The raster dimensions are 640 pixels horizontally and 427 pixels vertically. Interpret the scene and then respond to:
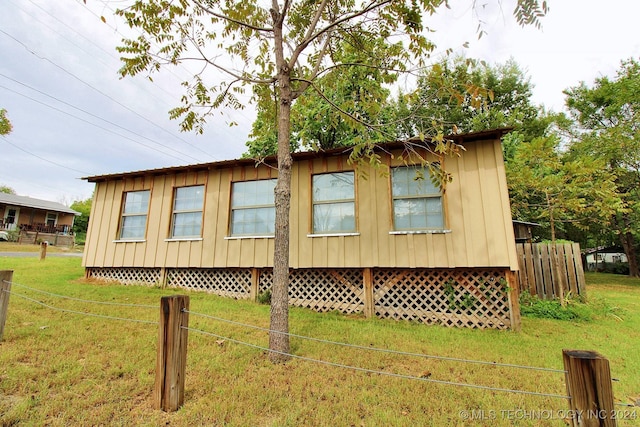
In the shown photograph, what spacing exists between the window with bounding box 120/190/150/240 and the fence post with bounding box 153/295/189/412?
23.6 feet

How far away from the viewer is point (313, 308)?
672cm

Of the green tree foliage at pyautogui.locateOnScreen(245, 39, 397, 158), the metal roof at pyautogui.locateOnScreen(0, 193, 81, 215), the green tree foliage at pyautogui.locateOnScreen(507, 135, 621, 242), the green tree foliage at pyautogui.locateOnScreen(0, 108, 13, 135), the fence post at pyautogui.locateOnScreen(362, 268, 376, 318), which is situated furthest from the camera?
the metal roof at pyautogui.locateOnScreen(0, 193, 81, 215)

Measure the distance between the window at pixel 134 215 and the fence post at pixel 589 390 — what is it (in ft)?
31.3

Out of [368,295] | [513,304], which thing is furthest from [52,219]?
[513,304]

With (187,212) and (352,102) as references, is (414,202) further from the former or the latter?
(187,212)

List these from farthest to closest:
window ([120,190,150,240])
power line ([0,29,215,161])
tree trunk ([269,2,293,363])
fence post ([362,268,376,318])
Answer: power line ([0,29,215,161]) → window ([120,190,150,240]) → fence post ([362,268,376,318]) → tree trunk ([269,2,293,363])

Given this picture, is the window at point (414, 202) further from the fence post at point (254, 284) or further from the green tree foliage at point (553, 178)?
the green tree foliage at point (553, 178)

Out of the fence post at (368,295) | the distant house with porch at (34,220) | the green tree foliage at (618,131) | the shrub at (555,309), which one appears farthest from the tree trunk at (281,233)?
the distant house with porch at (34,220)

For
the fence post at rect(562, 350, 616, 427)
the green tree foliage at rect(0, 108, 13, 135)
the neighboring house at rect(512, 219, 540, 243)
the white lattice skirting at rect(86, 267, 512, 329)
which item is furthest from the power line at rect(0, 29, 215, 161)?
the neighboring house at rect(512, 219, 540, 243)

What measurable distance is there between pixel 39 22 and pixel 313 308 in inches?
671

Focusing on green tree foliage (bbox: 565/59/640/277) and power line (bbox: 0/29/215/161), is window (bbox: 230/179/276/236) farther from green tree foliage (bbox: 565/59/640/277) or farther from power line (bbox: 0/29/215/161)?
green tree foliage (bbox: 565/59/640/277)

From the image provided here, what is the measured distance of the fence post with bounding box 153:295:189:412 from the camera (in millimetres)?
2422

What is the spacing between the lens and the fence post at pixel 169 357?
2.42m

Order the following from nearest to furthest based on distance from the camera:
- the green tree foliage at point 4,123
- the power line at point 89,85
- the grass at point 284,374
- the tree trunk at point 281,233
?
the grass at point 284,374, the tree trunk at point 281,233, the power line at point 89,85, the green tree foliage at point 4,123
